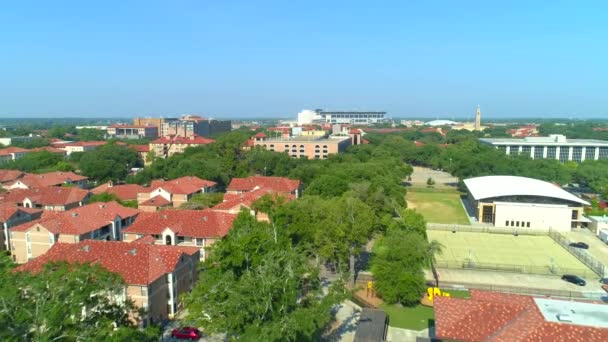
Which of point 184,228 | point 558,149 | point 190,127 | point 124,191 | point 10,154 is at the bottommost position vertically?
point 124,191

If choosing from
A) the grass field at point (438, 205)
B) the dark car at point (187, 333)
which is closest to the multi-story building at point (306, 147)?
the grass field at point (438, 205)

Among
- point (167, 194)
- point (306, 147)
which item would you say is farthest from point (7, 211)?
point (306, 147)

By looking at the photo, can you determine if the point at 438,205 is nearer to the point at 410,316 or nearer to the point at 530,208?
the point at 530,208

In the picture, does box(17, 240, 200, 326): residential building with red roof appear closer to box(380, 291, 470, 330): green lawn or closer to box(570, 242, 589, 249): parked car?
box(380, 291, 470, 330): green lawn

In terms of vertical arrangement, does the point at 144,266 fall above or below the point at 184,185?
below

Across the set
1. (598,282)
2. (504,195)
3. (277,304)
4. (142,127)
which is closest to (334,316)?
(277,304)

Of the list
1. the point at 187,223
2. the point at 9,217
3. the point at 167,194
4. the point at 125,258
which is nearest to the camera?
the point at 125,258

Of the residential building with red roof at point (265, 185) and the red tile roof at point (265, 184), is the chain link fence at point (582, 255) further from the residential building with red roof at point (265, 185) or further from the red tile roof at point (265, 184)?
the red tile roof at point (265, 184)

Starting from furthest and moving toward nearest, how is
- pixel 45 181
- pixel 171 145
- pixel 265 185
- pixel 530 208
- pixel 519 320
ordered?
pixel 171 145, pixel 45 181, pixel 265 185, pixel 530 208, pixel 519 320
